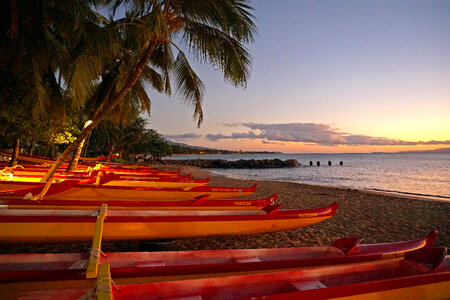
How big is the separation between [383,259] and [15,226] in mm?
4215

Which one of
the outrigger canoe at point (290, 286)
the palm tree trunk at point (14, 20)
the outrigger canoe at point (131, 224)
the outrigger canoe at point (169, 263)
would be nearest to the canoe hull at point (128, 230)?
the outrigger canoe at point (131, 224)

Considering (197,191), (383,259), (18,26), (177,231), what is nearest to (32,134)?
(18,26)

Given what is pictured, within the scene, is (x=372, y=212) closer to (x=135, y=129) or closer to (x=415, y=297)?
(x=415, y=297)

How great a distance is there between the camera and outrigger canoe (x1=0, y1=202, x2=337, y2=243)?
324cm

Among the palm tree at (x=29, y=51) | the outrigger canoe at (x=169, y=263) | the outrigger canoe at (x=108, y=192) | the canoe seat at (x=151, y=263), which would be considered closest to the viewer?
the outrigger canoe at (x=169, y=263)

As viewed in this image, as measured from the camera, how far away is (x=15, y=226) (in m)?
3.20

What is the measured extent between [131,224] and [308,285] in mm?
2475

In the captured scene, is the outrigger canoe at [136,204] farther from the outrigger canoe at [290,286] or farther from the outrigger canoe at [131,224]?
the outrigger canoe at [290,286]

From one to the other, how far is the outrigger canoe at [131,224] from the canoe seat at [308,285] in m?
2.05

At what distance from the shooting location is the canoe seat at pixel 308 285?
1.86 m

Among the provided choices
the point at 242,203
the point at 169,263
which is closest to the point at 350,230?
the point at 242,203

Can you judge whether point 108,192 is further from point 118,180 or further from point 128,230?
point 128,230

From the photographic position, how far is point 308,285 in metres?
1.90

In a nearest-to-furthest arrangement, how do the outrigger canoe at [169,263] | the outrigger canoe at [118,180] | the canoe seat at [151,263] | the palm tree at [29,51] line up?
the outrigger canoe at [169,263], the canoe seat at [151,263], the outrigger canoe at [118,180], the palm tree at [29,51]
